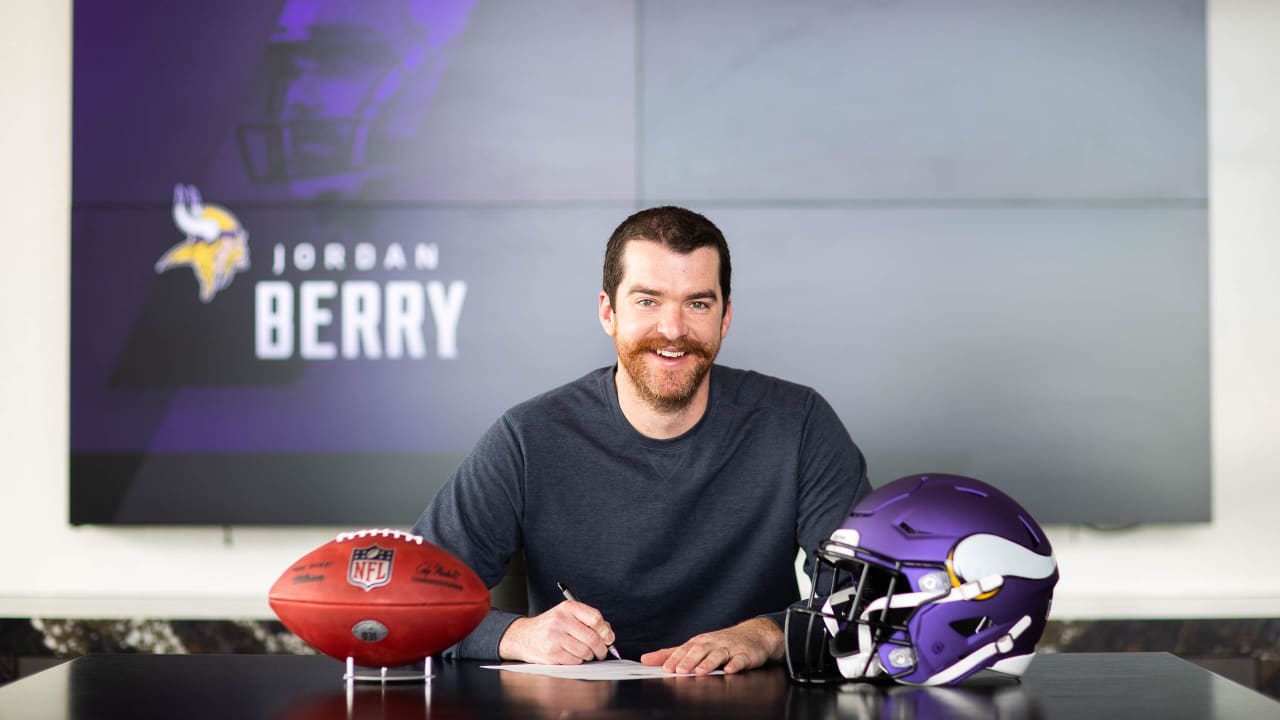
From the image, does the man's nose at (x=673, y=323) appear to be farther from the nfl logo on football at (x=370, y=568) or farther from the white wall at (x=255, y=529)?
the white wall at (x=255, y=529)

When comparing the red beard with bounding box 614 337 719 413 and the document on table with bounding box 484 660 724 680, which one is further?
the red beard with bounding box 614 337 719 413

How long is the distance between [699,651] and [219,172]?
83.3 inches

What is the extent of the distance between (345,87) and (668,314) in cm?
153

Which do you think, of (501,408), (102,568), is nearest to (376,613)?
(501,408)

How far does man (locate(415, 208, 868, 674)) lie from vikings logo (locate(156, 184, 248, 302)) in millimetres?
1334

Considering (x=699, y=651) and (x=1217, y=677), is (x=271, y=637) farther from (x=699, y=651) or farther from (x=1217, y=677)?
(x=1217, y=677)

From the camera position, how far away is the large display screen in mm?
3137

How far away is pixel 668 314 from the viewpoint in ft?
6.57

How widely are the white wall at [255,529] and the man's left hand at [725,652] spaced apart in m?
1.66

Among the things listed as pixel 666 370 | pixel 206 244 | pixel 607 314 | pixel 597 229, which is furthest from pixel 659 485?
pixel 206 244

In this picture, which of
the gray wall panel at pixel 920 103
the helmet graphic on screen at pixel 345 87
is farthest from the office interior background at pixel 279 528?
the helmet graphic on screen at pixel 345 87

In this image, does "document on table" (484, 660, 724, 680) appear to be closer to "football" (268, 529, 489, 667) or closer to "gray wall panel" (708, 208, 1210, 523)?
"football" (268, 529, 489, 667)

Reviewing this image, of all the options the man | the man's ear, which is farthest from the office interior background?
the man's ear

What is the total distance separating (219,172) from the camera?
3184 millimetres
